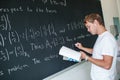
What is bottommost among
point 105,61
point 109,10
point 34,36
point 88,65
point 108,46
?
point 88,65

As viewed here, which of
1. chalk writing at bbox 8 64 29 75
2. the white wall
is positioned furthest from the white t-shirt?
the white wall

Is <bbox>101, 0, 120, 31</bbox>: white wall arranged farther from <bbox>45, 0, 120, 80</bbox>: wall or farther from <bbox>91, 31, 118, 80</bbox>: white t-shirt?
<bbox>91, 31, 118, 80</bbox>: white t-shirt

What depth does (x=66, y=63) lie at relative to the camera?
2.45 m

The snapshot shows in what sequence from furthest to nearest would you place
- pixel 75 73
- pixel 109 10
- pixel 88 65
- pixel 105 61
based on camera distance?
pixel 109 10, pixel 88 65, pixel 75 73, pixel 105 61

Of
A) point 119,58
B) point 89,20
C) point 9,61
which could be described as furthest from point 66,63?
point 119,58

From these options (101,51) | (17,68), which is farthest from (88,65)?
(17,68)

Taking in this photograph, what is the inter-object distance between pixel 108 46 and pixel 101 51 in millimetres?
94

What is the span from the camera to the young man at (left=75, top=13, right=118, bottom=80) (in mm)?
1968

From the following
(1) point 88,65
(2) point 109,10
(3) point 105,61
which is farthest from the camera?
(2) point 109,10

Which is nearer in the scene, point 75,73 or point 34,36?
point 34,36

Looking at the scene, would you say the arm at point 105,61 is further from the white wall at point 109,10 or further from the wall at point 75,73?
the white wall at point 109,10

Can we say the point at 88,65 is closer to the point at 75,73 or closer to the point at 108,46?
the point at 75,73

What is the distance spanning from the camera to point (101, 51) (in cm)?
205

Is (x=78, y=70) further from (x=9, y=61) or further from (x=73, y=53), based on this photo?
(x=9, y=61)
